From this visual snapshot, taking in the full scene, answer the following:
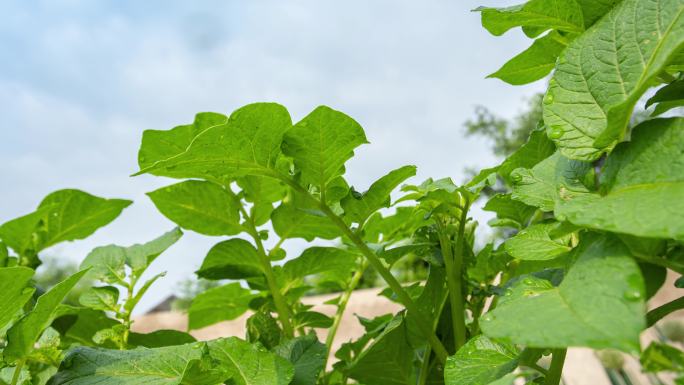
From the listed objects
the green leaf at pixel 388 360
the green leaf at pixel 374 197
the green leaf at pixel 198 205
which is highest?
the green leaf at pixel 198 205

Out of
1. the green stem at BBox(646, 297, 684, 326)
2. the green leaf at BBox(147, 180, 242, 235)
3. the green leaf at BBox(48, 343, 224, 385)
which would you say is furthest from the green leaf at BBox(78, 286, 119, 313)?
the green stem at BBox(646, 297, 684, 326)

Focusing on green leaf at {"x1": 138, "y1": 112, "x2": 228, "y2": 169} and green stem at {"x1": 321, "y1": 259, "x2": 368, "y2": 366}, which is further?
green stem at {"x1": 321, "y1": 259, "x2": 368, "y2": 366}

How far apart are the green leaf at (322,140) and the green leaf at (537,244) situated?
5.2 inches

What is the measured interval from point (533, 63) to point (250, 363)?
364 mm

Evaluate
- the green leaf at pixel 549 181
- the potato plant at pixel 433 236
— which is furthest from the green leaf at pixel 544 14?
the green leaf at pixel 549 181

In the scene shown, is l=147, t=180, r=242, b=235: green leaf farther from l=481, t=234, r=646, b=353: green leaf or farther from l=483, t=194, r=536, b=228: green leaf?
l=481, t=234, r=646, b=353: green leaf

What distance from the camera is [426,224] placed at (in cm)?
53

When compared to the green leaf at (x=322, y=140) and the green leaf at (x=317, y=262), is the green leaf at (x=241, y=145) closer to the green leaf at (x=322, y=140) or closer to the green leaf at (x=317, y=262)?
the green leaf at (x=322, y=140)

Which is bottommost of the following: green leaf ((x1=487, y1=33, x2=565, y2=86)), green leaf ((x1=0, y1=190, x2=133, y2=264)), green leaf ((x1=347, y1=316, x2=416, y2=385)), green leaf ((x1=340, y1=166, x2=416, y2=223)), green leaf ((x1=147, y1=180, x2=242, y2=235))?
green leaf ((x1=347, y1=316, x2=416, y2=385))

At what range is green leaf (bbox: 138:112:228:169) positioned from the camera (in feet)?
1.65

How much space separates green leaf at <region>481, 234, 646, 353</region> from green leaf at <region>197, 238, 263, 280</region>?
345 millimetres

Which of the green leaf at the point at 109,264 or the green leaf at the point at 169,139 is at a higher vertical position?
the green leaf at the point at 169,139

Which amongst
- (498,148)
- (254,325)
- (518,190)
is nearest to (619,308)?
(518,190)

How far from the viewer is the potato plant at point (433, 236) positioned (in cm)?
25
